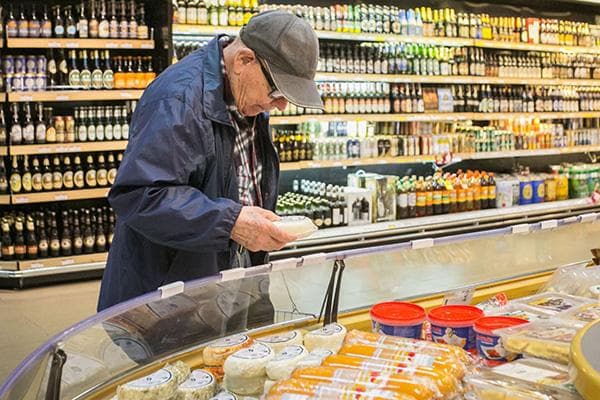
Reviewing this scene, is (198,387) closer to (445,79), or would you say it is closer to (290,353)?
(290,353)

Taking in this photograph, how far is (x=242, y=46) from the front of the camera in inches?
83.0

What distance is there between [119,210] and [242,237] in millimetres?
349

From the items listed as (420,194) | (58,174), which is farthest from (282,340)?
(420,194)

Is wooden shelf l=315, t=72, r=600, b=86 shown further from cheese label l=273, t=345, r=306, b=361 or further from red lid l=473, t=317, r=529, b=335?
cheese label l=273, t=345, r=306, b=361

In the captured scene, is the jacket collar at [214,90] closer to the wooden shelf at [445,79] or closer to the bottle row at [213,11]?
the bottle row at [213,11]

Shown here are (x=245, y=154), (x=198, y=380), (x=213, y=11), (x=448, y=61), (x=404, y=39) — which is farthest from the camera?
(x=448, y=61)

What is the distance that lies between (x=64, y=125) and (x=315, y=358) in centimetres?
473

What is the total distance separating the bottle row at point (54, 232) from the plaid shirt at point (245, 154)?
376 centimetres

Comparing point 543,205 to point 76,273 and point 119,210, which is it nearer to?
point 76,273

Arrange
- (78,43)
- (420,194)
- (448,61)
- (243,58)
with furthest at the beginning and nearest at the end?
1. (448,61)
2. (420,194)
3. (78,43)
4. (243,58)

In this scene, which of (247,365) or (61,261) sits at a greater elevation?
(247,365)

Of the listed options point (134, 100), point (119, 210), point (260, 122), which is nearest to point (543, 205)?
point (134, 100)

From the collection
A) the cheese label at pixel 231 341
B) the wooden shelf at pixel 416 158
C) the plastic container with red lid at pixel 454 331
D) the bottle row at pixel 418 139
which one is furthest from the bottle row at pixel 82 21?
the plastic container with red lid at pixel 454 331

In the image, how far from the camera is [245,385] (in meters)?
1.51
